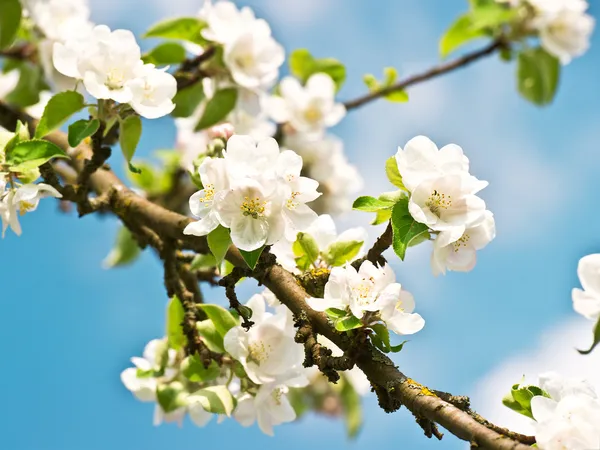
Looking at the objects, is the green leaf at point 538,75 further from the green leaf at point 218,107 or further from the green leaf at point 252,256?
the green leaf at point 252,256

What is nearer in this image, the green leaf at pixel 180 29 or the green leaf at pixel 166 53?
the green leaf at pixel 166 53

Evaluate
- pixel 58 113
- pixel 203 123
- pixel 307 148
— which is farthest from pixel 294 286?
pixel 307 148

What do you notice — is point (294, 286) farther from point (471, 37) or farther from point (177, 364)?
point (471, 37)

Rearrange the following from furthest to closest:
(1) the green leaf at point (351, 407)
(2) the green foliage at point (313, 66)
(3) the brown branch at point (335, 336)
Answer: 1. (1) the green leaf at point (351, 407)
2. (2) the green foliage at point (313, 66)
3. (3) the brown branch at point (335, 336)

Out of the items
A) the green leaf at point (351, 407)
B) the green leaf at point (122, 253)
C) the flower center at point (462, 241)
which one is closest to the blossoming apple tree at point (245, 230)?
the flower center at point (462, 241)

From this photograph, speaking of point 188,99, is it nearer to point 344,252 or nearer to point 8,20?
point 8,20

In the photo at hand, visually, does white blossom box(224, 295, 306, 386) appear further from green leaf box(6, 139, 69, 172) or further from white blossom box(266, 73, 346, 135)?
white blossom box(266, 73, 346, 135)
